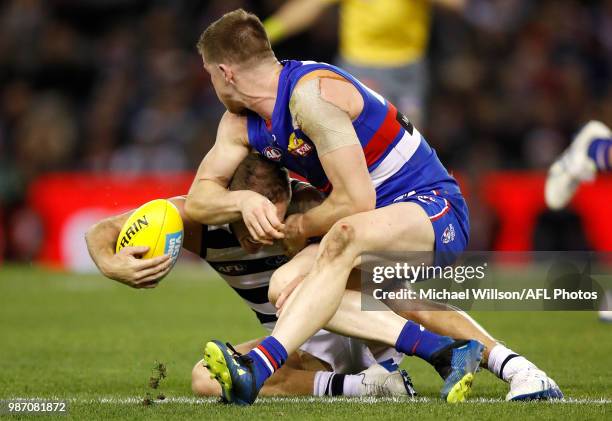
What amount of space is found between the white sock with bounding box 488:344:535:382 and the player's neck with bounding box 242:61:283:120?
1491 millimetres

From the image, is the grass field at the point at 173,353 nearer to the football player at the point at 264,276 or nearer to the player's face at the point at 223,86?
the football player at the point at 264,276

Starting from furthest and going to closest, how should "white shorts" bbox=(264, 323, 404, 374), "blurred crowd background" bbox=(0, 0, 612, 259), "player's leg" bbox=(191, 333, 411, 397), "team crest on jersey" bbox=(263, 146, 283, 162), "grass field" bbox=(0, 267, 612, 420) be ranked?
"blurred crowd background" bbox=(0, 0, 612, 259) < "white shorts" bbox=(264, 323, 404, 374) < "team crest on jersey" bbox=(263, 146, 283, 162) < "player's leg" bbox=(191, 333, 411, 397) < "grass field" bbox=(0, 267, 612, 420)

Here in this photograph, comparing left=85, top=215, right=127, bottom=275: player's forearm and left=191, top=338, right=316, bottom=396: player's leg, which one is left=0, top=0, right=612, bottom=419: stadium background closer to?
left=85, top=215, right=127, bottom=275: player's forearm

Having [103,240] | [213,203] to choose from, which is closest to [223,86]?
[213,203]

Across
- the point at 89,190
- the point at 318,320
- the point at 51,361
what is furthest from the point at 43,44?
the point at 318,320

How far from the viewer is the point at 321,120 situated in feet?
15.6

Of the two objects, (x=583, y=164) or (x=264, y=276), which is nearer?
(x=264, y=276)

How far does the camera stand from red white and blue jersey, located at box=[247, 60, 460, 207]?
5062mm

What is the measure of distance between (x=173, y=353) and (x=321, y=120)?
247 cm

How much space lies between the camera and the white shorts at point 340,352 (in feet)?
18.2

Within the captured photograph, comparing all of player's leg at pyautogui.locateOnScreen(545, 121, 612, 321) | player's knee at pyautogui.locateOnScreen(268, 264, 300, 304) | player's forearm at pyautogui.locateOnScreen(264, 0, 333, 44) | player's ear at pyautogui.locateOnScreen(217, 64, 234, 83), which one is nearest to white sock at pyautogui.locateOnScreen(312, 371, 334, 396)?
player's knee at pyautogui.locateOnScreen(268, 264, 300, 304)

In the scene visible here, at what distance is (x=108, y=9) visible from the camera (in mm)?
15945

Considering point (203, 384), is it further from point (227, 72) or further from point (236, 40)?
point (236, 40)

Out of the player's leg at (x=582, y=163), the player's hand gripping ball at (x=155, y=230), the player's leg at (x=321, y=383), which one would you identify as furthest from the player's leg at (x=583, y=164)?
the player's hand gripping ball at (x=155, y=230)
